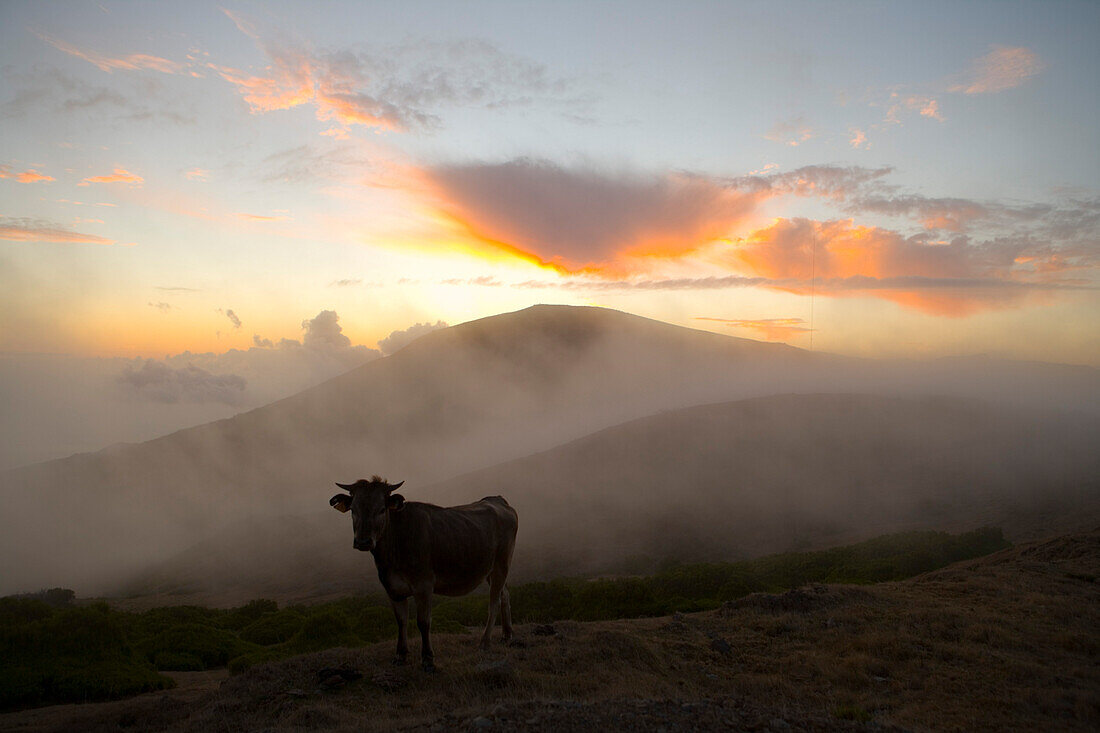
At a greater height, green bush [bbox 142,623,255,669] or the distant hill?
green bush [bbox 142,623,255,669]

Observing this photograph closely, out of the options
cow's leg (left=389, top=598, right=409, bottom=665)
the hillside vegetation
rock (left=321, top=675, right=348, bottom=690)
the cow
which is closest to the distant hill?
the hillside vegetation

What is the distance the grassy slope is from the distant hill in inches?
1144

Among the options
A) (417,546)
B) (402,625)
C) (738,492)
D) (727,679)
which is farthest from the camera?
(738,492)

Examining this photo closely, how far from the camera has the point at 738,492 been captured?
182 feet

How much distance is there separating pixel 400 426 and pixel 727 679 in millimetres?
120091

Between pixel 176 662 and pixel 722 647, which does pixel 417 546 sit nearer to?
pixel 722 647

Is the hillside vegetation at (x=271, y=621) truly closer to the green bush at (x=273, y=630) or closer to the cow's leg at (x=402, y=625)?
the green bush at (x=273, y=630)

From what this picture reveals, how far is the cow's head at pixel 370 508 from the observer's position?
1016 centimetres

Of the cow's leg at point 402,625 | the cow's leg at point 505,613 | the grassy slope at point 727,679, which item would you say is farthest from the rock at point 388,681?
the cow's leg at point 505,613

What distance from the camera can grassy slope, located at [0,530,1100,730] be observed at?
8.41m

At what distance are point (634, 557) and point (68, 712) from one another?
36740 mm

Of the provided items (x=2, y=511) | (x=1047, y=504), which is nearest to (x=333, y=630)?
(x=1047, y=504)

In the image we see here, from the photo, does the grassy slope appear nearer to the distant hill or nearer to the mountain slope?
the distant hill

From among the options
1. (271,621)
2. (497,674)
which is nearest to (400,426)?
(271,621)
